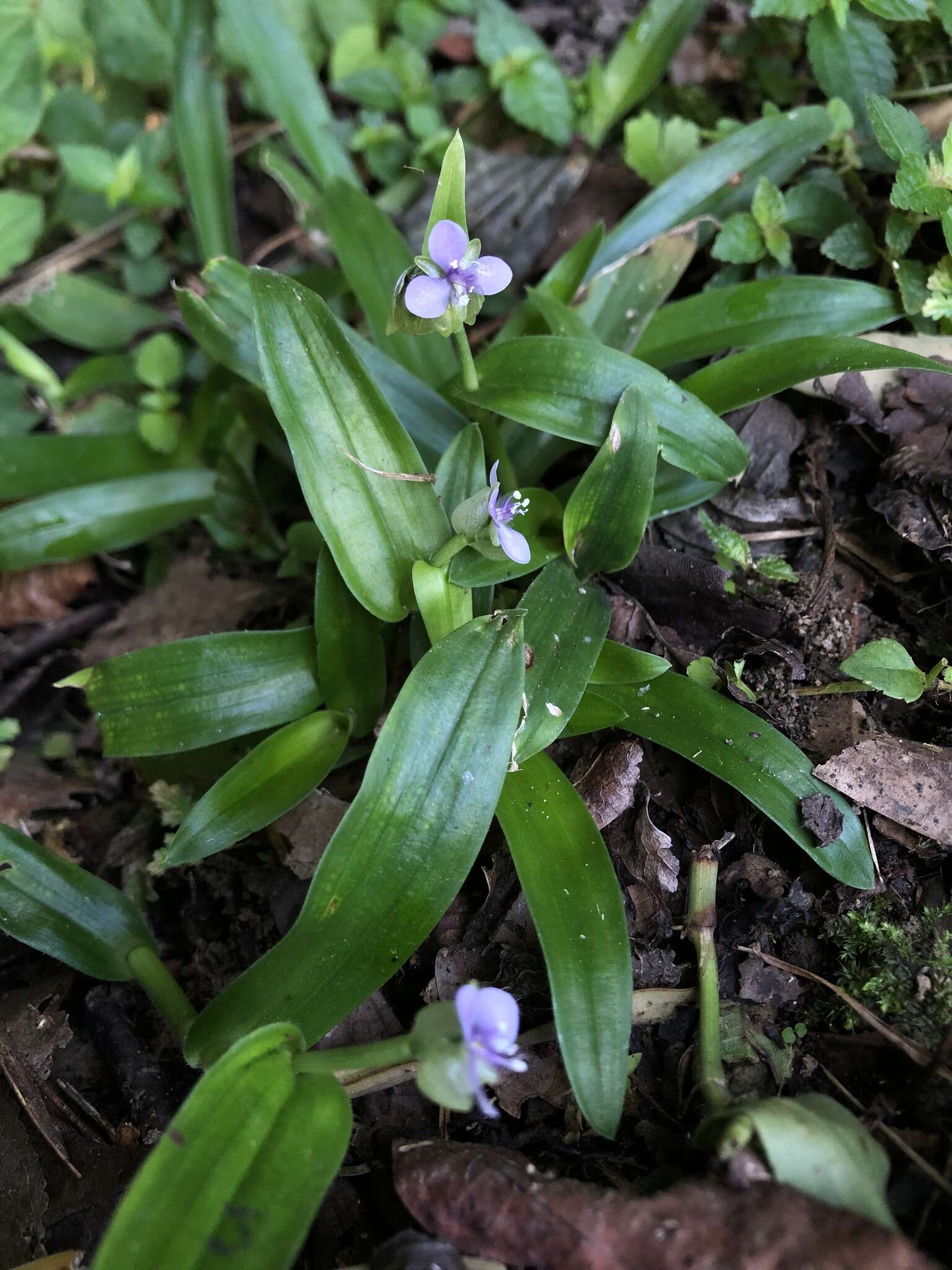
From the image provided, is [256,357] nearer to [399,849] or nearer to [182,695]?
→ [182,695]

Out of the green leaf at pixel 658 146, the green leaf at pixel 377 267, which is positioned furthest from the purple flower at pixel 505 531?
the green leaf at pixel 658 146

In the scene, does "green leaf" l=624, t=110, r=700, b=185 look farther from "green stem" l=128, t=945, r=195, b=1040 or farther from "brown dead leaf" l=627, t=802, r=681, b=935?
"green stem" l=128, t=945, r=195, b=1040

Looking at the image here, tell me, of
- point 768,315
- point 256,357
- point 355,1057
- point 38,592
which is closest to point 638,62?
point 768,315

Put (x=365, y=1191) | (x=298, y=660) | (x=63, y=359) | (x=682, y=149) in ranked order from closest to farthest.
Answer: (x=365, y=1191), (x=298, y=660), (x=682, y=149), (x=63, y=359)

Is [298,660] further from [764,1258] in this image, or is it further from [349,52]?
[349,52]

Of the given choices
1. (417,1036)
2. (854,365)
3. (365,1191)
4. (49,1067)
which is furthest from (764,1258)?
(854,365)
